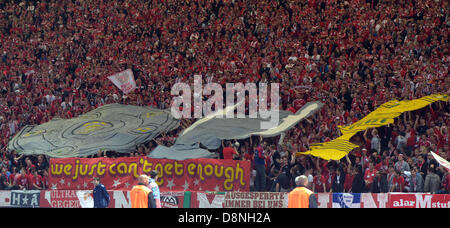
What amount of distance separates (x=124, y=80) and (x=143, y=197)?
14.7 meters


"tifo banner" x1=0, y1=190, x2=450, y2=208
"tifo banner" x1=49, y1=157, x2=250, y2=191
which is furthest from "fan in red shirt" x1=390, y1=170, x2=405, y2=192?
"tifo banner" x1=49, y1=157, x2=250, y2=191

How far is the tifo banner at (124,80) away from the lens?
22.4m

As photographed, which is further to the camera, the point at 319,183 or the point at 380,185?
the point at 319,183

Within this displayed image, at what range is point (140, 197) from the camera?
832 cm

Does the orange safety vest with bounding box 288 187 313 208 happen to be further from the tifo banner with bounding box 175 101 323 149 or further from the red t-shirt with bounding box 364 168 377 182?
the tifo banner with bounding box 175 101 323 149

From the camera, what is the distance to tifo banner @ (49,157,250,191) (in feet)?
50.8

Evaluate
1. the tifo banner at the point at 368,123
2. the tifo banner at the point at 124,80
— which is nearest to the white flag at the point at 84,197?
the tifo banner at the point at 368,123

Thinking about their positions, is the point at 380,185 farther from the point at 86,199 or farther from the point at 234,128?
the point at 86,199

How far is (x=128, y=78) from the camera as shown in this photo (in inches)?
887

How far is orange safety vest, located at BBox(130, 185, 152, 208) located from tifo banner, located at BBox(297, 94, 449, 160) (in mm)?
6959

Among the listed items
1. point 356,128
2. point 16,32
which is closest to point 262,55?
point 356,128

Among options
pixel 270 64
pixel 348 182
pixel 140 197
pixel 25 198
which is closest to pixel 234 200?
pixel 348 182

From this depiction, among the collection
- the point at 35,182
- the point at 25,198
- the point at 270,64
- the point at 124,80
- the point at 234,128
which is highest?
the point at 270,64
